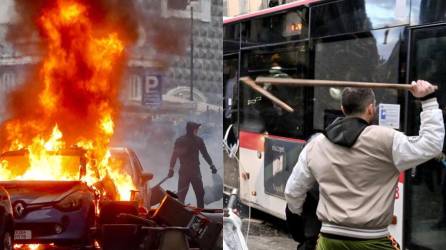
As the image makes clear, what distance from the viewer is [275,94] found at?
785 cm

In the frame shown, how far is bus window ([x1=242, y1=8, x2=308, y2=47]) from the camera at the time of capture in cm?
742

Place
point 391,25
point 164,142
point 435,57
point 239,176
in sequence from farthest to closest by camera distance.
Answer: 1. point 239,176
2. point 391,25
3. point 435,57
4. point 164,142

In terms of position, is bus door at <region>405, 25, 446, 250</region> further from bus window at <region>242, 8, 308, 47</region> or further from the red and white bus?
bus window at <region>242, 8, 308, 47</region>

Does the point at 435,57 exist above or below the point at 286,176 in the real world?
above

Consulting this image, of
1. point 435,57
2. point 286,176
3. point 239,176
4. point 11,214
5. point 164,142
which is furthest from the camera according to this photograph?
point 239,176

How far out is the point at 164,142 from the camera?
3363 mm

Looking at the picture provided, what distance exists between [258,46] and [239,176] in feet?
5.70

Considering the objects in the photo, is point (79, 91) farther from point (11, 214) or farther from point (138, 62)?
point (11, 214)

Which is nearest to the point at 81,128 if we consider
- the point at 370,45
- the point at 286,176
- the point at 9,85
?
the point at 9,85

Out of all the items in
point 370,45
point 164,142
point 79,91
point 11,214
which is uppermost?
point 370,45

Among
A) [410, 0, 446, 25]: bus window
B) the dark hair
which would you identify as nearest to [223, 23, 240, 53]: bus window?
[410, 0, 446, 25]: bus window

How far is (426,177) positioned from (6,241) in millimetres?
3718

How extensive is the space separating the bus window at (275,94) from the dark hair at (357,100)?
11.1ft

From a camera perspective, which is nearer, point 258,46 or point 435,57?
point 435,57
